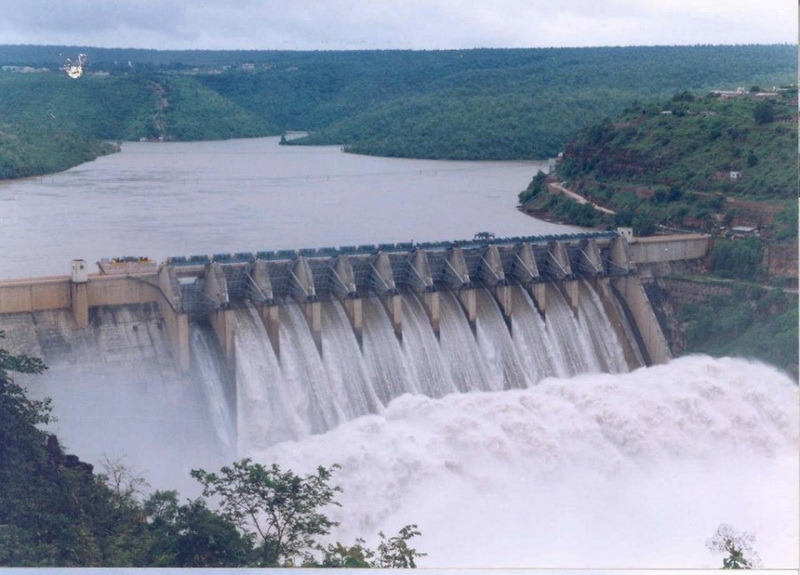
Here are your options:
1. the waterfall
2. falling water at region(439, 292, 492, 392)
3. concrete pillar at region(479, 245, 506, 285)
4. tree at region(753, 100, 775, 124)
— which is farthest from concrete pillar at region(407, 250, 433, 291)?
tree at region(753, 100, 775, 124)

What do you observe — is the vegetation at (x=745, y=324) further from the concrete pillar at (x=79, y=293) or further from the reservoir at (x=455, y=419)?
the concrete pillar at (x=79, y=293)

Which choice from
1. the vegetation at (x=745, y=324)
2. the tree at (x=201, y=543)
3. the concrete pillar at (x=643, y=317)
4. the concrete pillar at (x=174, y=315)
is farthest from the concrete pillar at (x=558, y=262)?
the tree at (x=201, y=543)

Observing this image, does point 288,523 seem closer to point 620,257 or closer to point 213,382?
point 213,382

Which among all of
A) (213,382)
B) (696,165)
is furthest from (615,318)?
(213,382)

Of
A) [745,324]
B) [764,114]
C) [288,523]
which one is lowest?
[288,523]

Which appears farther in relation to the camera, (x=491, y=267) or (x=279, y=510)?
(x=491, y=267)

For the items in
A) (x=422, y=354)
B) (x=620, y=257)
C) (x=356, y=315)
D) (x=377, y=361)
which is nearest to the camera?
(x=377, y=361)
